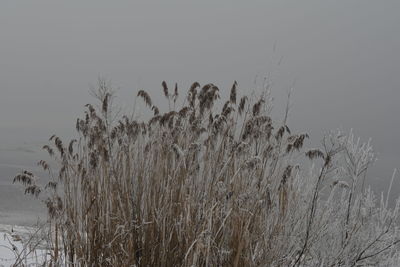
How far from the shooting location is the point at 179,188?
9.32 ft

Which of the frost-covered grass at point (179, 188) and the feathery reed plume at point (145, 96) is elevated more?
the feathery reed plume at point (145, 96)

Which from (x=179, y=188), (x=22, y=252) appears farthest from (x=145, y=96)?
(x=22, y=252)

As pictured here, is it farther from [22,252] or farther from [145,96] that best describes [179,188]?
[22,252]

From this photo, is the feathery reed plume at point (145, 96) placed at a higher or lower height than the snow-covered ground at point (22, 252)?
higher

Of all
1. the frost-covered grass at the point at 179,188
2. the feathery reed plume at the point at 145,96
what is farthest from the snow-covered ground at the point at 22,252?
the feathery reed plume at the point at 145,96

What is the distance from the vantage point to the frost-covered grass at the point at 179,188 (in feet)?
8.70

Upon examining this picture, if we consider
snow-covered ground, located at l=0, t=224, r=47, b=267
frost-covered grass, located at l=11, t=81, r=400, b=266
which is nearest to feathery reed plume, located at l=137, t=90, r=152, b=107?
frost-covered grass, located at l=11, t=81, r=400, b=266

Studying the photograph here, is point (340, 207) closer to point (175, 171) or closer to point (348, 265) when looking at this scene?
point (348, 265)

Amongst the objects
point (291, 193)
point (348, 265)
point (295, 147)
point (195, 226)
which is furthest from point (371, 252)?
point (195, 226)

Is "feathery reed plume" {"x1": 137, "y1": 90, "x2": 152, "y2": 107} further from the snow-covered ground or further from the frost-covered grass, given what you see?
the snow-covered ground

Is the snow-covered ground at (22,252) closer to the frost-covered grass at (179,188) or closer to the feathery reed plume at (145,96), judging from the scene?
the frost-covered grass at (179,188)

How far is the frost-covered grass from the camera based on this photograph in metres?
2.65

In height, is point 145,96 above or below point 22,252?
above

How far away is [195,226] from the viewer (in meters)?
2.47
